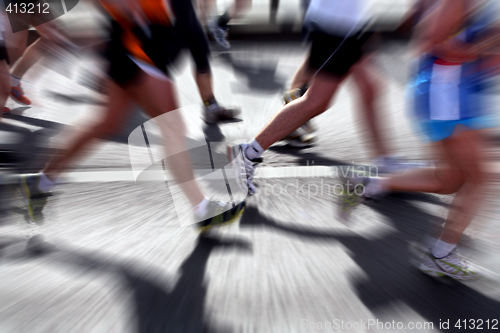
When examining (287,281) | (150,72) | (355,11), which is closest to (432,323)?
(287,281)

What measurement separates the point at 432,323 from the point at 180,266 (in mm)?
1274

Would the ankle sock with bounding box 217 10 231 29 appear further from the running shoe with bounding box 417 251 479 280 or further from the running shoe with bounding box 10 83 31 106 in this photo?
the running shoe with bounding box 417 251 479 280

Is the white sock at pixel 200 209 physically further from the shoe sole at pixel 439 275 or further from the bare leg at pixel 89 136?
the shoe sole at pixel 439 275

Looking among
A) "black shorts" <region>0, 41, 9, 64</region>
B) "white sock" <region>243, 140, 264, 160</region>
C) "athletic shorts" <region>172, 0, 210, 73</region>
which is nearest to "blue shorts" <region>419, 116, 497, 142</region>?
"white sock" <region>243, 140, 264, 160</region>

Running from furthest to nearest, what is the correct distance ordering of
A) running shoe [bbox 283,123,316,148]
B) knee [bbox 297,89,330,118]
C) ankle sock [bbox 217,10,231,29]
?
ankle sock [bbox 217,10,231,29] < running shoe [bbox 283,123,316,148] < knee [bbox 297,89,330,118]

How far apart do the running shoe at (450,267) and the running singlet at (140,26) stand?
6.08ft

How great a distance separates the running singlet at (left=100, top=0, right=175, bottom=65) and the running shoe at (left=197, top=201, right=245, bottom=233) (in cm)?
92

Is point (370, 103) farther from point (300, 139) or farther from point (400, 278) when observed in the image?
point (400, 278)

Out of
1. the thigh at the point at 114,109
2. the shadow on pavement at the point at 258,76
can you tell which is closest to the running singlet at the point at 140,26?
the thigh at the point at 114,109

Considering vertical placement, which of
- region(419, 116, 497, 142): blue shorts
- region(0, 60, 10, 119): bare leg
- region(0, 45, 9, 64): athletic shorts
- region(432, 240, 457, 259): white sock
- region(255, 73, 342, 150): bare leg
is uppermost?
region(0, 45, 9, 64): athletic shorts

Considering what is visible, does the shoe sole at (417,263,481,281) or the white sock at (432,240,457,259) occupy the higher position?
the white sock at (432,240,457,259)

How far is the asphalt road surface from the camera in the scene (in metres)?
1.54

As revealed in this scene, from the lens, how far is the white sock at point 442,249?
1707 millimetres

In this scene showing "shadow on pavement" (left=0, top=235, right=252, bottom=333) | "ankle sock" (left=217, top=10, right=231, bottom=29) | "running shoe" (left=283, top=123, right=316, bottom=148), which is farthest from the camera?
"ankle sock" (left=217, top=10, right=231, bottom=29)
